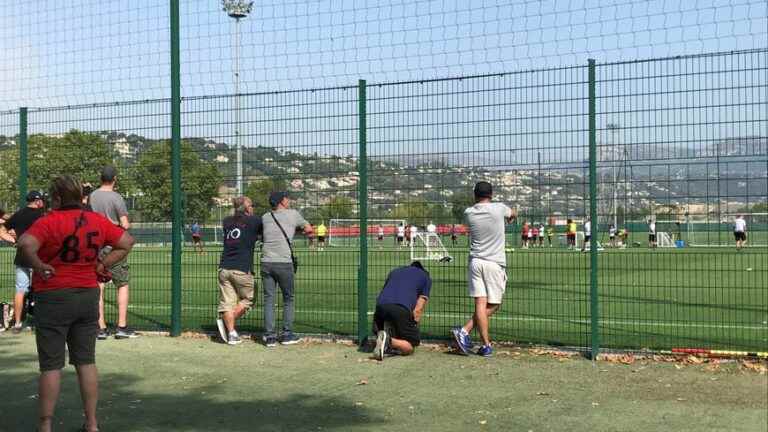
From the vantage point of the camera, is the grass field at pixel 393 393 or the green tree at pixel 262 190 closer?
the grass field at pixel 393 393

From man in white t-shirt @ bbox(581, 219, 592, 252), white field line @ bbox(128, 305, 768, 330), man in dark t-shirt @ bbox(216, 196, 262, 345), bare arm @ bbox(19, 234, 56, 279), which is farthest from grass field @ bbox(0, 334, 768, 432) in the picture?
white field line @ bbox(128, 305, 768, 330)

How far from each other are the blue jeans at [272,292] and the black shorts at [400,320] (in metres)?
1.44

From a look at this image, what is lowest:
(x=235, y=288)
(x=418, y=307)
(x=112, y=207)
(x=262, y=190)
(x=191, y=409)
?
(x=191, y=409)

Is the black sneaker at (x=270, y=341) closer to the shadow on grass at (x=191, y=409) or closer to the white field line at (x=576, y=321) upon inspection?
the shadow on grass at (x=191, y=409)

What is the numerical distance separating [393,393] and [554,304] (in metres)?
6.92

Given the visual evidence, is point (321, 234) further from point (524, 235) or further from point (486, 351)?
point (486, 351)

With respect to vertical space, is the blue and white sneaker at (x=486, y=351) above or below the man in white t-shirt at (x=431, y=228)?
below

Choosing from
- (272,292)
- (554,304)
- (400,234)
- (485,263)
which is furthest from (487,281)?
(554,304)

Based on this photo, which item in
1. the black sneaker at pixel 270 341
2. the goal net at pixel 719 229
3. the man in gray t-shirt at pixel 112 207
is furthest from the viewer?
the man in gray t-shirt at pixel 112 207

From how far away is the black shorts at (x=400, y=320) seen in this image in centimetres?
927

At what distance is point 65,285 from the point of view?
6082 mm

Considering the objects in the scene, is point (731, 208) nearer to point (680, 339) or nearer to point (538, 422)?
point (680, 339)

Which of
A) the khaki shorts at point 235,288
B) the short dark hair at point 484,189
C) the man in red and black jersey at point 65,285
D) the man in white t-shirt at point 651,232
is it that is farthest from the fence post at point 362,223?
the man in red and black jersey at point 65,285

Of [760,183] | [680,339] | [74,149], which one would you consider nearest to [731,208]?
[760,183]
